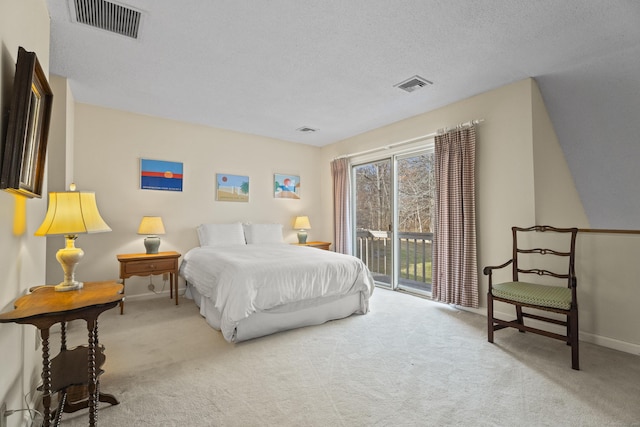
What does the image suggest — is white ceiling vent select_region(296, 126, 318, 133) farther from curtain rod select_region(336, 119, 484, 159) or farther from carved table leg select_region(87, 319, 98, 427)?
carved table leg select_region(87, 319, 98, 427)

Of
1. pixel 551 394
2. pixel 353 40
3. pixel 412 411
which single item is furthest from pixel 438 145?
pixel 412 411

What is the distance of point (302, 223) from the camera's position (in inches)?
214

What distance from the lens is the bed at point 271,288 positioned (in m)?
2.70

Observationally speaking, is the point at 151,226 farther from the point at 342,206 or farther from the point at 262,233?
the point at 342,206

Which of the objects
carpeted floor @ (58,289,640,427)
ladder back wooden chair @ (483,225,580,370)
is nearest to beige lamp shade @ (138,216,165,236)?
carpeted floor @ (58,289,640,427)

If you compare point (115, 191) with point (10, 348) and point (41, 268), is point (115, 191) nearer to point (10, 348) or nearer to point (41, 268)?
point (41, 268)

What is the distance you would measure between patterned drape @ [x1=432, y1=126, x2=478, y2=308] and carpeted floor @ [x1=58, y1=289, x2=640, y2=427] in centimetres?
58

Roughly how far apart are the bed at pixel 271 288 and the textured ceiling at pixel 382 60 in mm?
1892

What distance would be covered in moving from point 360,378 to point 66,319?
1751 mm

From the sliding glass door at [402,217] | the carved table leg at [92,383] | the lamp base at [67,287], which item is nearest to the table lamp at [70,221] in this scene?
the lamp base at [67,287]

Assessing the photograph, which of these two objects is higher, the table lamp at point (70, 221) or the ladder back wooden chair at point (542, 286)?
the table lamp at point (70, 221)

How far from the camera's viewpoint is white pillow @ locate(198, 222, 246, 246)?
14.6 feet

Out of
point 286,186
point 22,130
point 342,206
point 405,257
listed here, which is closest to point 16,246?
point 22,130

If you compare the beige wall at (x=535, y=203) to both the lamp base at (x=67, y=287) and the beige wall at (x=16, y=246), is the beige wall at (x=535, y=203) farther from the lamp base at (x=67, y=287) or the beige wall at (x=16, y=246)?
the beige wall at (x=16, y=246)
